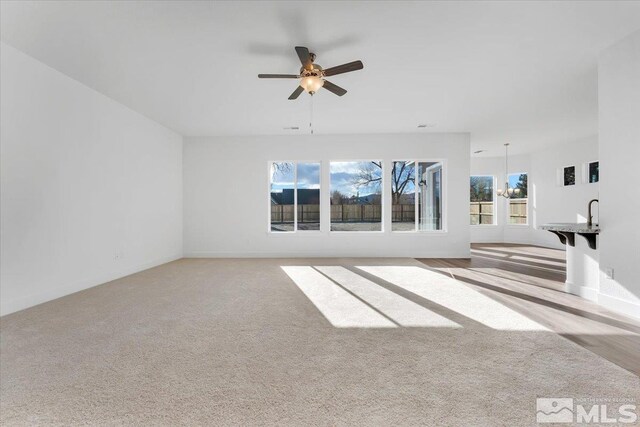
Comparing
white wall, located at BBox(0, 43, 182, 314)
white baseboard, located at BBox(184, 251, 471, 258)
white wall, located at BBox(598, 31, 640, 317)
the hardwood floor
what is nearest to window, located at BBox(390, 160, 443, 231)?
white baseboard, located at BBox(184, 251, 471, 258)

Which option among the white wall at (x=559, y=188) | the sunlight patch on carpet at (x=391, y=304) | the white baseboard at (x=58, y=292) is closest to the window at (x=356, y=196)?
the sunlight patch on carpet at (x=391, y=304)

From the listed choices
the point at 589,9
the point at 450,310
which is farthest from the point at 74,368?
the point at 589,9

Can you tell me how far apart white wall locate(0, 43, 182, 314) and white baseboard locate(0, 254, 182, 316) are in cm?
1

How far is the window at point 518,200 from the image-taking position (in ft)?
27.9

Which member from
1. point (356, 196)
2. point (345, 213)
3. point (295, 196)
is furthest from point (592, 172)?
point (295, 196)

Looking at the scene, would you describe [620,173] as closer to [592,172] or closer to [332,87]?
[332,87]

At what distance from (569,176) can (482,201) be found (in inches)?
86.8

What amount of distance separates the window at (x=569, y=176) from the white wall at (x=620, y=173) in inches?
207

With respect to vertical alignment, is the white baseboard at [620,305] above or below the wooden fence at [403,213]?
below

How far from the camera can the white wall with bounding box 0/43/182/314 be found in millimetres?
2959

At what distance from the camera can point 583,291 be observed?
10.8 feet

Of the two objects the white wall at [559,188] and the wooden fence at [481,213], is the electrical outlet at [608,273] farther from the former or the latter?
the wooden fence at [481,213]

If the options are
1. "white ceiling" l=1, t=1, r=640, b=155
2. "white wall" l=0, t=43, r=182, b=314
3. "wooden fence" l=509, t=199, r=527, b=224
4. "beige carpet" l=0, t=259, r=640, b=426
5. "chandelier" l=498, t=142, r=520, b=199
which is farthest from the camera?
"wooden fence" l=509, t=199, r=527, b=224

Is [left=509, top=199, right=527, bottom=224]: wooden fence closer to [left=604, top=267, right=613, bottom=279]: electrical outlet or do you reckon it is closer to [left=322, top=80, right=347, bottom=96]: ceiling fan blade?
[left=604, top=267, right=613, bottom=279]: electrical outlet
